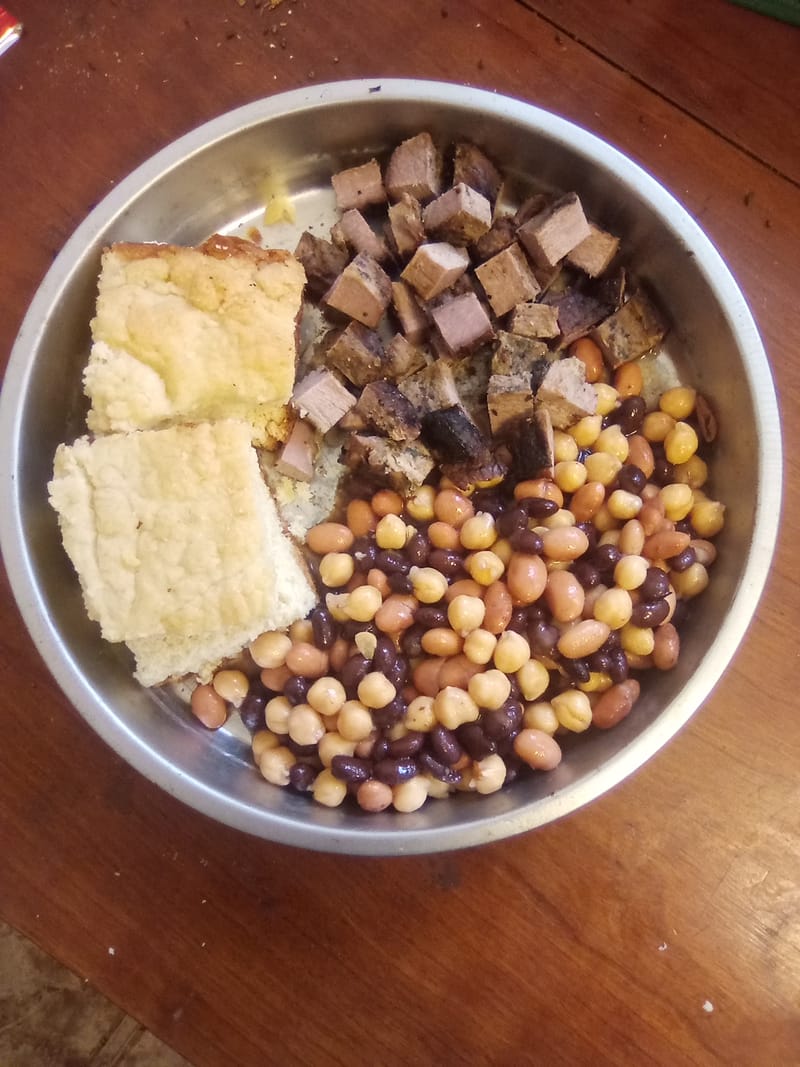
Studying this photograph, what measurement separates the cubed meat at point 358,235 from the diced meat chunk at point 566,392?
0.39 m

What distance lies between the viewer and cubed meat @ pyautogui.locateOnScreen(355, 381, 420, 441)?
150cm

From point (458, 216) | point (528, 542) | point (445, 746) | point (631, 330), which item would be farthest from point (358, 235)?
point (445, 746)

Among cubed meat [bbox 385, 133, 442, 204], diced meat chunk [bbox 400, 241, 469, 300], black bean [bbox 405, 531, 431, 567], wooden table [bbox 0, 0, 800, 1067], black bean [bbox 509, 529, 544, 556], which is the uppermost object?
cubed meat [bbox 385, 133, 442, 204]

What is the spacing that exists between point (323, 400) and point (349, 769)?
2.10 ft

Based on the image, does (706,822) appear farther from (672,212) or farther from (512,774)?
(672,212)

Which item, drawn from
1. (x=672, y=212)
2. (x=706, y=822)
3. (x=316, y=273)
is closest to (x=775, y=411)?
(x=672, y=212)

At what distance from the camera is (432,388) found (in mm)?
1534

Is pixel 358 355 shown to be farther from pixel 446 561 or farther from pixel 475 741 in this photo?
pixel 475 741

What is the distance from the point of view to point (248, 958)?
4.84 feet

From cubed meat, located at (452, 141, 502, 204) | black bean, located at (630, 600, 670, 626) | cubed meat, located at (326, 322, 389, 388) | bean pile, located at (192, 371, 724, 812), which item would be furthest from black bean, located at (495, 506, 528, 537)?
cubed meat, located at (452, 141, 502, 204)

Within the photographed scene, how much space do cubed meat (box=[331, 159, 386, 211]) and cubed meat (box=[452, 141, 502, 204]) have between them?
5.7 inches

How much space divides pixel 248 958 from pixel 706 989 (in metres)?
0.80

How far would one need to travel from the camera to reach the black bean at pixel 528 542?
1425mm

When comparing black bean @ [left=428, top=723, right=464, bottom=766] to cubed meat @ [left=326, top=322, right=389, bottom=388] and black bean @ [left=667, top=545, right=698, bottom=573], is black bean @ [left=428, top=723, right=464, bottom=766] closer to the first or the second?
black bean @ [left=667, top=545, right=698, bottom=573]
